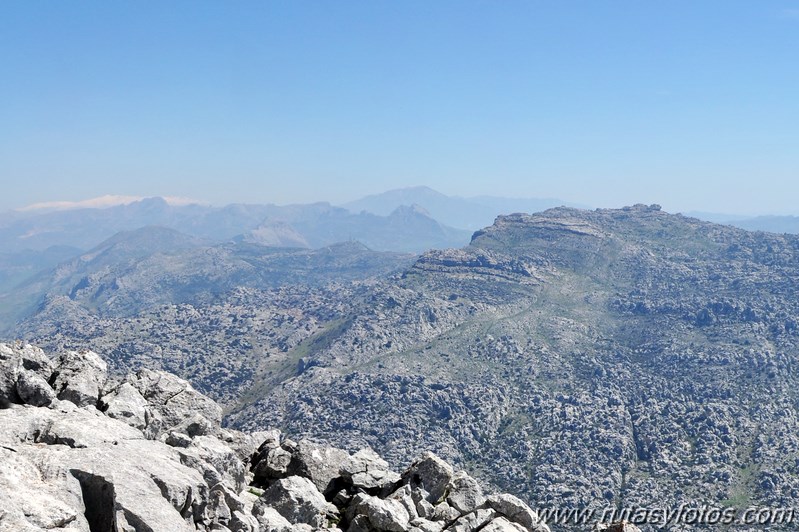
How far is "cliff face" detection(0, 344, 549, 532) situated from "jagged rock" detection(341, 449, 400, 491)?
0.45 feet

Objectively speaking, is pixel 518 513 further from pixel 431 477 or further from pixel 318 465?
pixel 318 465

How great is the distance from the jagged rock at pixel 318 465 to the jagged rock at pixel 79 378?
20.0 meters

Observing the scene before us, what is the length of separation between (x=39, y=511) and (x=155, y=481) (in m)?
7.53

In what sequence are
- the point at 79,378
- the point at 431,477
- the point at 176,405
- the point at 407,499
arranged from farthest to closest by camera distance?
the point at 176,405 → the point at 431,477 → the point at 79,378 → the point at 407,499

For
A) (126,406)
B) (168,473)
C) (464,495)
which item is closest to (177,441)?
(126,406)

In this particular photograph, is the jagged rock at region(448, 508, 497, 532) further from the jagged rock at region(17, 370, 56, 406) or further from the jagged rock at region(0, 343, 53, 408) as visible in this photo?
the jagged rock at region(0, 343, 53, 408)

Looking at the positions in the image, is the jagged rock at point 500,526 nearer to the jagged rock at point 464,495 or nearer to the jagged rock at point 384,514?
the jagged rock at point 464,495

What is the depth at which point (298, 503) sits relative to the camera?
48875 mm

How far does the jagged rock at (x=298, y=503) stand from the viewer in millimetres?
48031

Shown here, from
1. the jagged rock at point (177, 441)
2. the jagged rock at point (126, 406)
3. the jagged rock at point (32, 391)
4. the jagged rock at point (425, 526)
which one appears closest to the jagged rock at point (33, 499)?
the jagged rock at point (32, 391)

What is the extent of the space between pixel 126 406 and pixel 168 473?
17.9 meters

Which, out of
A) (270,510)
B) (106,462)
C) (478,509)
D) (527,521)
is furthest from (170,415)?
(527,521)

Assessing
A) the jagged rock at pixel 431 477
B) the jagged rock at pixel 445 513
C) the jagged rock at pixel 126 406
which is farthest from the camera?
the jagged rock at pixel 431 477

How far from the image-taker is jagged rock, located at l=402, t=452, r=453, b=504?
5612cm
